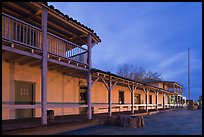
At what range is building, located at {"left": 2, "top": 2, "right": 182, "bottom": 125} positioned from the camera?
9.64m

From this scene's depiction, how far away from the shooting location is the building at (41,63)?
964cm

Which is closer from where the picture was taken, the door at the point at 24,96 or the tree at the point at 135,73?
the door at the point at 24,96

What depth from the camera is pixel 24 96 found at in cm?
1197

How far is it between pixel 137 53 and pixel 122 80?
11636cm

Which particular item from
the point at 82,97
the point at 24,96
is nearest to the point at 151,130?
the point at 24,96

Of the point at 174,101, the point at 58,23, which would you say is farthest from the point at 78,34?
the point at 174,101

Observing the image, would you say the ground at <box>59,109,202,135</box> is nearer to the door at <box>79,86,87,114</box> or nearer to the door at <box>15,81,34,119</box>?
the door at <box>15,81,34,119</box>

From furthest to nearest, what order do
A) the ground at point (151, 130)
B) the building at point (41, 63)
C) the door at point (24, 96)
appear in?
the door at point (24, 96) < the ground at point (151, 130) < the building at point (41, 63)

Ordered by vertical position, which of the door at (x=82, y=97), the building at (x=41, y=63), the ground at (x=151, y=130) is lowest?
the ground at (x=151, y=130)

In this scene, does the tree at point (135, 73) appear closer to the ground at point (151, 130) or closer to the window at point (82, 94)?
the window at point (82, 94)

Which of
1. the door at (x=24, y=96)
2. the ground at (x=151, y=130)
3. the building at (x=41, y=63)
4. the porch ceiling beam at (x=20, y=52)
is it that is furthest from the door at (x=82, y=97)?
the porch ceiling beam at (x=20, y=52)

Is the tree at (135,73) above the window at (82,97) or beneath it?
above

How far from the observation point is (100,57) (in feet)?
450

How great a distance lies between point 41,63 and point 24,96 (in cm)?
258
